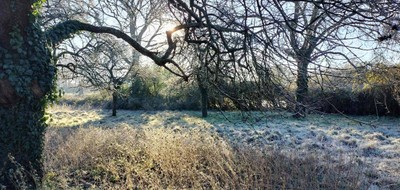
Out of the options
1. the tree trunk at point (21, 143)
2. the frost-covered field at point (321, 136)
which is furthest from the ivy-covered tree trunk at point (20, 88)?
the frost-covered field at point (321, 136)

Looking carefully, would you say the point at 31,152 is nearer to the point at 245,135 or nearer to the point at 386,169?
the point at 386,169

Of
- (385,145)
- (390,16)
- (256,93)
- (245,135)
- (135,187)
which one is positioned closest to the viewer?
(390,16)

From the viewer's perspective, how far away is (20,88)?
13.6 feet

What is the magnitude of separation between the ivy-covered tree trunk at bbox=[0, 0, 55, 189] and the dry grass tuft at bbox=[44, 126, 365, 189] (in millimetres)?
514

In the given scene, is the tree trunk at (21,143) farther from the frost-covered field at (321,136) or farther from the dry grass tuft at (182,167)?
the frost-covered field at (321,136)

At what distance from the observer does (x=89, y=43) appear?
30.1ft

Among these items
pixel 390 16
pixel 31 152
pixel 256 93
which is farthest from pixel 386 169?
pixel 31 152

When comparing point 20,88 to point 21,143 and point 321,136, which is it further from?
point 321,136

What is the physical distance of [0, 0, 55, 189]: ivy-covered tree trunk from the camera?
13.5ft

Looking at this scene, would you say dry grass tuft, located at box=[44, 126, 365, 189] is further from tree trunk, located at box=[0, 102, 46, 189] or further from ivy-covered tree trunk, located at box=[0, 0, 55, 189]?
ivy-covered tree trunk, located at box=[0, 0, 55, 189]

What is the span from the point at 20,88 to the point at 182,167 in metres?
2.49

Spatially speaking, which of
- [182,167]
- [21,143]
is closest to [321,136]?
[182,167]

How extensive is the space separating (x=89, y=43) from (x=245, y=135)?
211 inches

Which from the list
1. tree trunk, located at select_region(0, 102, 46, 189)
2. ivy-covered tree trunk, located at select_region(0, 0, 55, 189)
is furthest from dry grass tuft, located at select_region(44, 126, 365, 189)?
ivy-covered tree trunk, located at select_region(0, 0, 55, 189)
